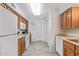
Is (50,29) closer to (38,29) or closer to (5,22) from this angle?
(5,22)

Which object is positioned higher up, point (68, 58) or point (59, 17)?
point (59, 17)

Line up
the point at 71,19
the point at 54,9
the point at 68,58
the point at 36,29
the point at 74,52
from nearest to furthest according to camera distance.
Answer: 1. the point at 68,58
2. the point at 74,52
3. the point at 71,19
4. the point at 54,9
5. the point at 36,29

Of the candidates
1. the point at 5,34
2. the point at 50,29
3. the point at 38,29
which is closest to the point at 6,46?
the point at 5,34

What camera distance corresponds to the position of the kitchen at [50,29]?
1.78m

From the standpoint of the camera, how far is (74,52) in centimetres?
301

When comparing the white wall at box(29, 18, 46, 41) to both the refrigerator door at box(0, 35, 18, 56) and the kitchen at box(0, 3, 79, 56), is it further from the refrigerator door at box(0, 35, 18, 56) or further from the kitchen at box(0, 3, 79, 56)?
the refrigerator door at box(0, 35, 18, 56)

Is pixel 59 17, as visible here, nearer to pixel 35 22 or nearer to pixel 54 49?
pixel 54 49

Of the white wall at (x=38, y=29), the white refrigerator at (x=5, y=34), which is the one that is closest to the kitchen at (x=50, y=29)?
the white refrigerator at (x=5, y=34)

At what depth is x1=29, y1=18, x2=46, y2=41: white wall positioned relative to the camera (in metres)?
12.3

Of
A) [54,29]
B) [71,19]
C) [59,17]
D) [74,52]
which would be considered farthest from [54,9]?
[74,52]

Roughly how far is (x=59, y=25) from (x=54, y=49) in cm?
125

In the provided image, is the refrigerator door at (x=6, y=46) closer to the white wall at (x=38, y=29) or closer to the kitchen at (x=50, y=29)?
the kitchen at (x=50, y=29)

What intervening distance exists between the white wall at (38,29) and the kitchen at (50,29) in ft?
15.1

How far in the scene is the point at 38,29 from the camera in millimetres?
12391
